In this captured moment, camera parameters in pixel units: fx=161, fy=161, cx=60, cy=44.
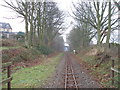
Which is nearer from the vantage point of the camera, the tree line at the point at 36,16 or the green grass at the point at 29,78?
the green grass at the point at 29,78

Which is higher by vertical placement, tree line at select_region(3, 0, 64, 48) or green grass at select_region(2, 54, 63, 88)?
tree line at select_region(3, 0, 64, 48)

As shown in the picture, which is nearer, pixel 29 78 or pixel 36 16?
pixel 29 78

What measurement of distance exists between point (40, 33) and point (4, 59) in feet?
68.1

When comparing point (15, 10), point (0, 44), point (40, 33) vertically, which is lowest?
point (0, 44)

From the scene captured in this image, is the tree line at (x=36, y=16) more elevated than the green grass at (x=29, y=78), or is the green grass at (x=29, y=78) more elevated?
the tree line at (x=36, y=16)

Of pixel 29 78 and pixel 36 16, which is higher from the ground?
pixel 36 16

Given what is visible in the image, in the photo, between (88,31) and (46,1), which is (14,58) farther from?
(88,31)

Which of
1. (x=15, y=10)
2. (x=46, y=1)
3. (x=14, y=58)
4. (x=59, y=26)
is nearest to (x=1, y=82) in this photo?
(x=14, y=58)

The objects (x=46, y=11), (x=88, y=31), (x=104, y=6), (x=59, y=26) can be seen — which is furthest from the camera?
(x=59, y=26)

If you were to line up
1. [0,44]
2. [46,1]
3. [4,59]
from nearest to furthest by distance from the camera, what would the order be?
[4,59], [0,44], [46,1]

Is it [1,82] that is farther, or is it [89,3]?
[89,3]

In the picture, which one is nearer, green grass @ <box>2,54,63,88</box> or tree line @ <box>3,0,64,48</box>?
green grass @ <box>2,54,63,88</box>

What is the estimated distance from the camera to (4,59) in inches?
619

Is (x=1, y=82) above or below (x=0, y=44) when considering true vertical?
below
